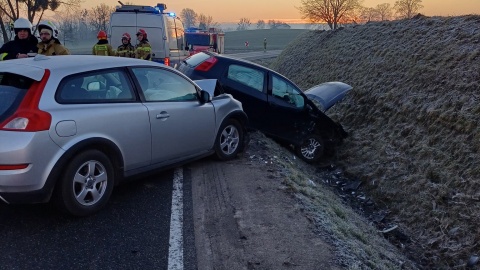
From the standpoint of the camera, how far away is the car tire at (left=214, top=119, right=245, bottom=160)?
6178mm

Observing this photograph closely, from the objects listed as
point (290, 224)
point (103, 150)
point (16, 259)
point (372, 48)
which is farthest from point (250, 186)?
point (372, 48)

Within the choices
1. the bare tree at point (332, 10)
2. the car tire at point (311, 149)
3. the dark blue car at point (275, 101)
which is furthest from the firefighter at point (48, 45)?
the bare tree at point (332, 10)

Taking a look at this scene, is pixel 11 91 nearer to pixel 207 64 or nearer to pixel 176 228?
pixel 176 228

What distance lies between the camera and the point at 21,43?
731 cm

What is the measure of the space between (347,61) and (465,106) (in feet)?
22.5

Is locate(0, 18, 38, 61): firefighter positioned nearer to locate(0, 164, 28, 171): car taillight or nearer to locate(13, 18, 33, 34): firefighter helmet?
locate(13, 18, 33, 34): firefighter helmet

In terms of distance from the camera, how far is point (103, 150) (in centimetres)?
435

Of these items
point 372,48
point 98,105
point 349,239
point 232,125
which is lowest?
point 349,239

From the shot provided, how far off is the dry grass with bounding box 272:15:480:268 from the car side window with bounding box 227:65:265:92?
2561 mm

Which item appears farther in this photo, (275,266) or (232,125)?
(232,125)

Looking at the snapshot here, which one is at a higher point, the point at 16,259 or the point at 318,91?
the point at 318,91

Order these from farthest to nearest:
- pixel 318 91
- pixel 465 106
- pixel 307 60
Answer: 1. pixel 307 60
2. pixel 318 91
3. pixel 465 106

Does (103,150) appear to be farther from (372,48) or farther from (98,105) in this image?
(372,48)

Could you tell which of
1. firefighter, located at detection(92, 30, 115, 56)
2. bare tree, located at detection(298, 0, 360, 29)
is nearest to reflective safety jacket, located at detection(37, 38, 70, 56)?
firefighter, located at detection(92, 30, 115, 56)
